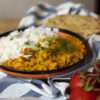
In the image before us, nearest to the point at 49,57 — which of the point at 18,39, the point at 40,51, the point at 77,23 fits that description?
the point at 40,51

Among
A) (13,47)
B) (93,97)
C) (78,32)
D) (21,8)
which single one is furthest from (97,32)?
(21,8)

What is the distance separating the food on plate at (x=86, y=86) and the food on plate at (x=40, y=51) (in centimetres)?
15

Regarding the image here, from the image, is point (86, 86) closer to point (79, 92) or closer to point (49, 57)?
point (79, 92)

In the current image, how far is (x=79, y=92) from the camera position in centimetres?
72

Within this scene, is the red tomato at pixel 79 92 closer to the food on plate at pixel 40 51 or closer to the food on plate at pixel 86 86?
the food on plate at pixel 86 86

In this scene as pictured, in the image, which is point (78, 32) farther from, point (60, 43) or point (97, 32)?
point (60, 43)

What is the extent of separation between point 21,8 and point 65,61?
3.66ft

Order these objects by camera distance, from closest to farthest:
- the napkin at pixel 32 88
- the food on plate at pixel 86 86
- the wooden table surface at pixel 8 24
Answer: the food on plate at pixel 86 86 < the napkin at pixel 32 88 < the wooden table surface at pixel 8 24

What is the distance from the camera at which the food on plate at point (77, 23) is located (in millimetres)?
1115

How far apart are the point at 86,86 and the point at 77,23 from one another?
0.51 m

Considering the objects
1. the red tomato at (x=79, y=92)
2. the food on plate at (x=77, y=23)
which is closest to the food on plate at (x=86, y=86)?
the red tomato at (x=79, y=92)

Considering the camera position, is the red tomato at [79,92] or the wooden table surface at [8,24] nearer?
the red tomato at [79,92]

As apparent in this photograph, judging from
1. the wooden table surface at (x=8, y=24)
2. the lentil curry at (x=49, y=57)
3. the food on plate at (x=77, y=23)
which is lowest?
the lentil curry at (x=49, y=57)

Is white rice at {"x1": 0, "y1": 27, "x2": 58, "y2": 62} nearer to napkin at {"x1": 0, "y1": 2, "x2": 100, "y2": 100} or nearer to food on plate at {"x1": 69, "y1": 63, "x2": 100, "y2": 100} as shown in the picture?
napkin at {"x1": 0, "y1": 2, "x2": 100, "y2": 100}
